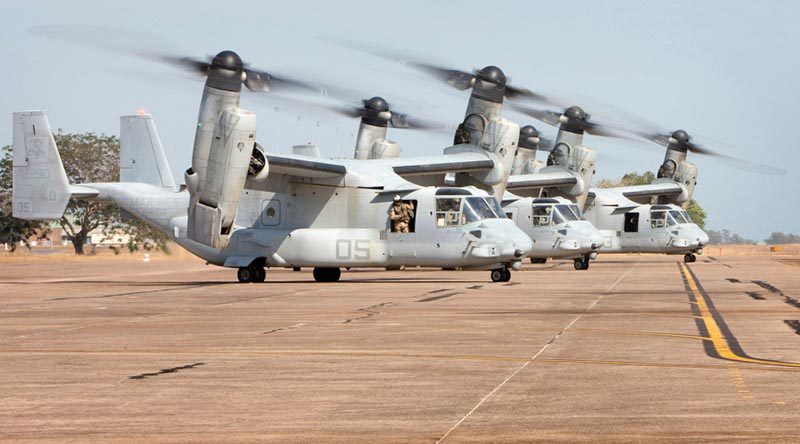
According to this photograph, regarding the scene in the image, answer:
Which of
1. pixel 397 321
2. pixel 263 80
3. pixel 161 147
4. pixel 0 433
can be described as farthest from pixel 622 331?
pixel 161 147

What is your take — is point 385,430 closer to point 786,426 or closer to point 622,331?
point 786,426

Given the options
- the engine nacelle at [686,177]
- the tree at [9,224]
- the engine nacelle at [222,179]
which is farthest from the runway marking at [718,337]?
the tree at [9,224]

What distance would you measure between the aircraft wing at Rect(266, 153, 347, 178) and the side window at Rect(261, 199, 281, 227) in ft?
3.97

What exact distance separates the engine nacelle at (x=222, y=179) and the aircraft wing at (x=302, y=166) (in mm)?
1723

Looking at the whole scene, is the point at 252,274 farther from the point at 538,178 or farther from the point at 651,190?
the point at 651,190

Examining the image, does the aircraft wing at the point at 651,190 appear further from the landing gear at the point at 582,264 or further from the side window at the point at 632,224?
the landing gear at the point at 582,264

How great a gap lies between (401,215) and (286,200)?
12.9ft

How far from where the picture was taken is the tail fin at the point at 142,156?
44.0 m

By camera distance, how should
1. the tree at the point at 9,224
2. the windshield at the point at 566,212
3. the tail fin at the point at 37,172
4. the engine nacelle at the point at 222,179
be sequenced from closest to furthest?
the engine nacelle at the point at 222,179 < the tail fin at the point at 37,172 < the windshield at the point at 566,212 < the tree at the point at 9,224

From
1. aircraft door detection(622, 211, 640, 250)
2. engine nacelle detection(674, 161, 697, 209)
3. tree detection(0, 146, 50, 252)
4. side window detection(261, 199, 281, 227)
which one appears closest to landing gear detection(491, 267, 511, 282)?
side window detection(261, 199, 281, 227)

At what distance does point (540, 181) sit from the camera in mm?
55094

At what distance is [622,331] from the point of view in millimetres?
17703

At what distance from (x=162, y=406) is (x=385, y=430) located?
2228mm

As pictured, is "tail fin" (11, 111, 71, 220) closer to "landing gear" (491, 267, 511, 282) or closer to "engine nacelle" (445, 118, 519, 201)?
"engine nacelle" (445, 118, 519, 201)
